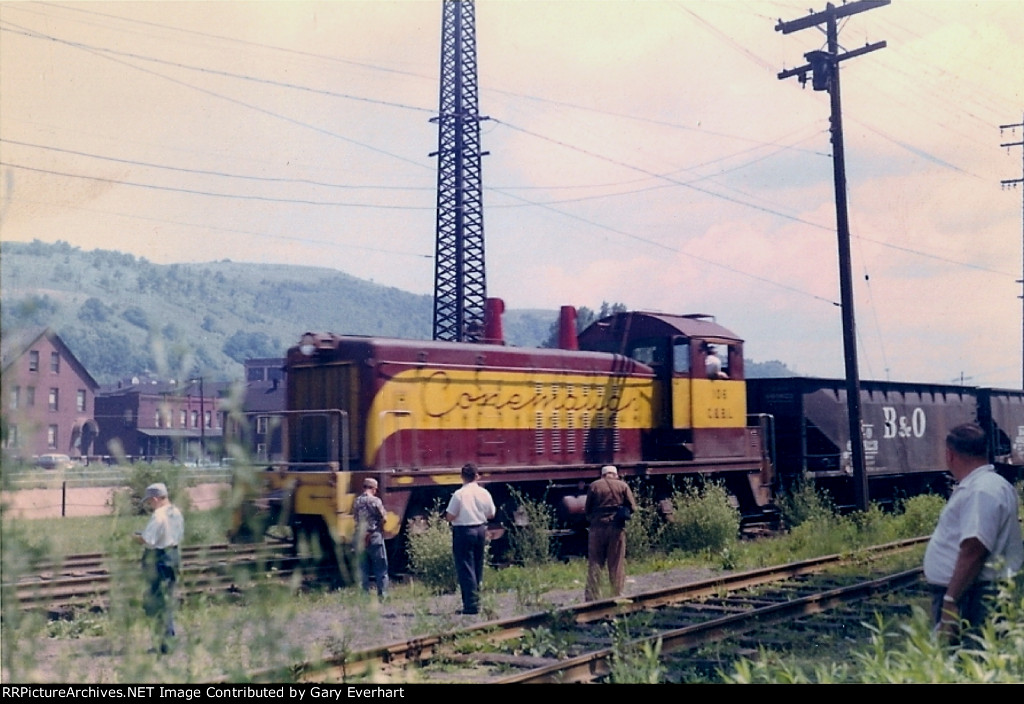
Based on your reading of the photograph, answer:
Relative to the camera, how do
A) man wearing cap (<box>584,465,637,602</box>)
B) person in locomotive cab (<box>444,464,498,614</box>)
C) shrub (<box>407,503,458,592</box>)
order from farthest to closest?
1. shrub (<box>407,503,458,592</box>)
2. man wearing cap (<box>584,465,637,602</box>)
3. person in locomotive cab (<box>444,464,498,614</box>)

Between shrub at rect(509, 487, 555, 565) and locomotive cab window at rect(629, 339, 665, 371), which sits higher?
locomotive cab window at rect(629, 339, 665, 371)

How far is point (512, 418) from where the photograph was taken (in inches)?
557

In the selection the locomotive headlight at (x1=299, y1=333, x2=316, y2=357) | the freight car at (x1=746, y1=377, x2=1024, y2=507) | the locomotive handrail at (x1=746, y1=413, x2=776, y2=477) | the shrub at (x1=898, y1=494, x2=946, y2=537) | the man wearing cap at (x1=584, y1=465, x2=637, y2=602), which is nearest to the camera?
the man wearing cap at (x1=584, y1=465, x2=637, y2=602)

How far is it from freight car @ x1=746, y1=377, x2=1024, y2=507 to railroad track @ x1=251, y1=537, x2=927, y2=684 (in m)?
7.49

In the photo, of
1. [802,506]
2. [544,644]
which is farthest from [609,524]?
[802,506]

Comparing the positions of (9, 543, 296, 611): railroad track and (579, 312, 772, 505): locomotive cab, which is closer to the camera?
(9, 543, 296, 611): railroad track

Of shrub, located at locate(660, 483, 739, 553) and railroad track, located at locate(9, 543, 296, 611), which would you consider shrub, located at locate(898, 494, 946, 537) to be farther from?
railroad track, located at locate(9, 543, 296, 611)

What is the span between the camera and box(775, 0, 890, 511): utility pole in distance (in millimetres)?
17266

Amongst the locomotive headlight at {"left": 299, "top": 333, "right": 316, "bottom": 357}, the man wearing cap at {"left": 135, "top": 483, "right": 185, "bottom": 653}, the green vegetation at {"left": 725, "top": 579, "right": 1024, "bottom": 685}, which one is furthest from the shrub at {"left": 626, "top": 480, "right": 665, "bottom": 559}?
the green vegetation at {"left": 725, "top": 579, "right": 1024, "bottom": 685}

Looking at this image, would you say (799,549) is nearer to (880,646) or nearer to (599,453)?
(599,453)

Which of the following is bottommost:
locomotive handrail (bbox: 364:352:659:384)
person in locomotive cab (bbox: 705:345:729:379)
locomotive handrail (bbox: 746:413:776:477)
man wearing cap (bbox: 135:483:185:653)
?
man wearing cap (bbox: 135:483:185:653)

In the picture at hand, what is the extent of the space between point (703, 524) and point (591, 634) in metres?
6.52

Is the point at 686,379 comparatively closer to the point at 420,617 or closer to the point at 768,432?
the point at 768,432
